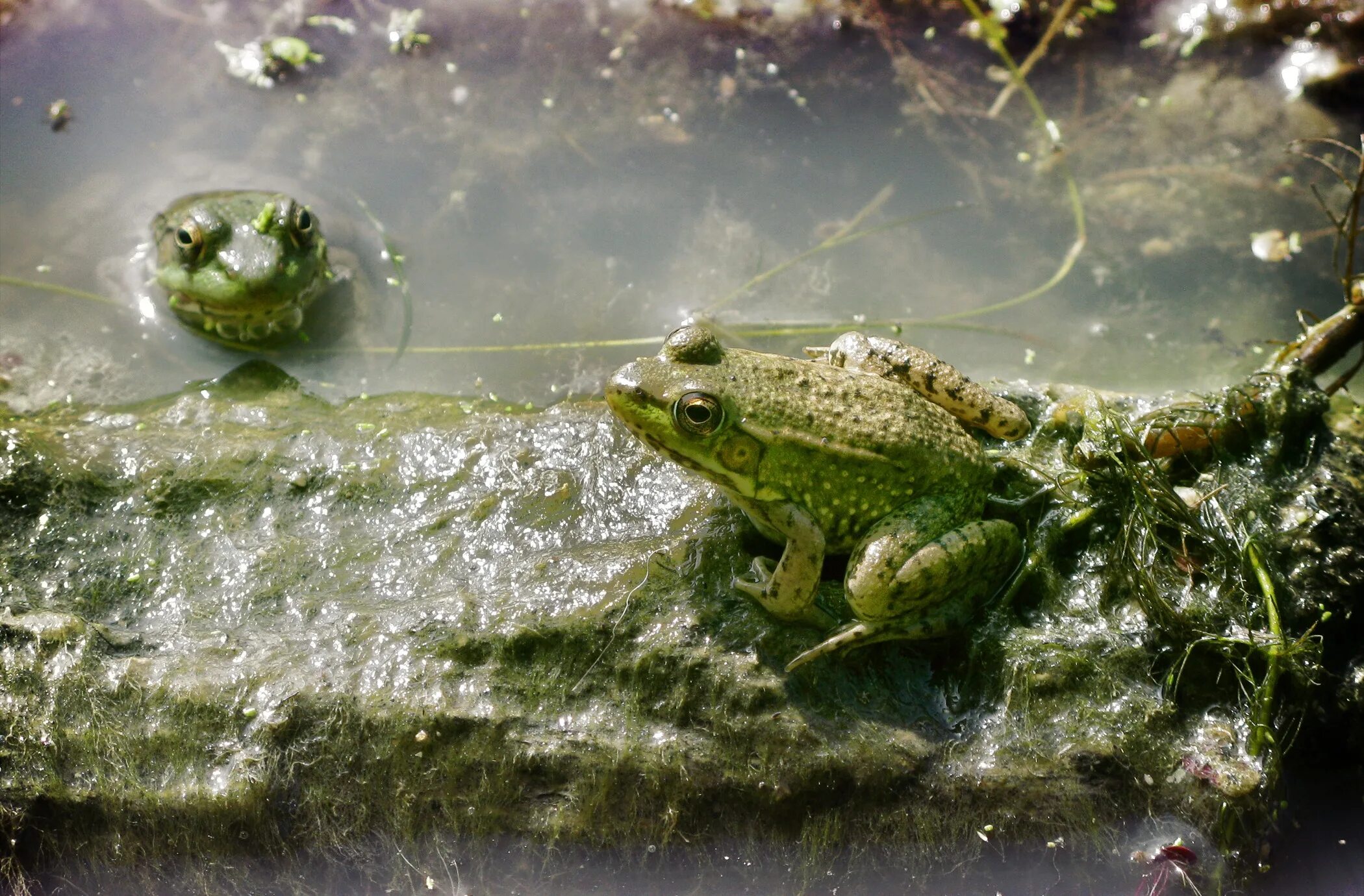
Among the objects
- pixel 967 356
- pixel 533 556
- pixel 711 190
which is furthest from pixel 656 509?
pixel 711 190

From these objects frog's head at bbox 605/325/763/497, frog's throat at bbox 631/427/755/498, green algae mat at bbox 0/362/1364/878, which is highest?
frog's head at bbox 605/325/763/497

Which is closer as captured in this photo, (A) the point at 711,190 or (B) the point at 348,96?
(A) the point at 711,190

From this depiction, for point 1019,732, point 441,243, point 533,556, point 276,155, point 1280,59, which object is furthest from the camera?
point 1280,59

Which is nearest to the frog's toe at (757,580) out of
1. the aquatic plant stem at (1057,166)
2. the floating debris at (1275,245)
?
the aquatic plant stem at (1057,166)

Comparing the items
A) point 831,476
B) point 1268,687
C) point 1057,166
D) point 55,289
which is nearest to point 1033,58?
point 1057,166

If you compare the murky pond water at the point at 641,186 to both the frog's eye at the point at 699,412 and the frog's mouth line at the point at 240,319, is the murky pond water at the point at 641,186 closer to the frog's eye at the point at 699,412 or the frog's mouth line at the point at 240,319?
the frog's mouth line at the point at 240,319

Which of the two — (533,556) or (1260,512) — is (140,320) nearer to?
(533,556)

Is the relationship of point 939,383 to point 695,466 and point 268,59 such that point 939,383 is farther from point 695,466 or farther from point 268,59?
point 268,59

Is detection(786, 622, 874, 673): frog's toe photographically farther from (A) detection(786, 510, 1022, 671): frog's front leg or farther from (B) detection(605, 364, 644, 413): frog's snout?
(B) detection(605, 364, 644, 413): frog's snout

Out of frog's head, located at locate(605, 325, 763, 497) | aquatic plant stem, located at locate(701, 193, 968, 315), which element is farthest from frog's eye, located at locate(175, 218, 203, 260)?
frog's head, located at locate(605, 325, 763, 497)
